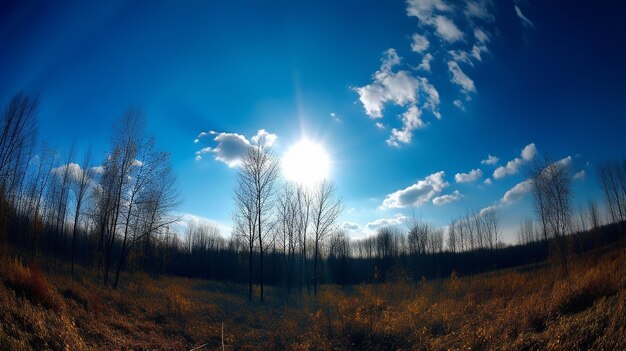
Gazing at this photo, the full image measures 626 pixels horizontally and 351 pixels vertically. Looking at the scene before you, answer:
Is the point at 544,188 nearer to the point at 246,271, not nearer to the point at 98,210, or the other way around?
the point at 98,210

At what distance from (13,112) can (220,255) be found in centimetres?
5632

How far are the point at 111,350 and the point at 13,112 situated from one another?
1699cm

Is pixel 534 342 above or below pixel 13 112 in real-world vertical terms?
below

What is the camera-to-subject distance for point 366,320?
1327 cm

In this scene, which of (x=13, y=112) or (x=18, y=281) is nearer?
(x=18, y=281)

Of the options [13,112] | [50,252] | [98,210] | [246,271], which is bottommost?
[246,271]

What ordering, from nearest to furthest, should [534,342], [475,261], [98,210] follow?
1. [534,342]
2. [98,210]
3. [475,261]

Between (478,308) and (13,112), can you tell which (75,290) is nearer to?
(13,112)

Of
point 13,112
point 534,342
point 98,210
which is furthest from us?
point 98,210

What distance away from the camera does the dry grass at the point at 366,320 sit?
7059 millimetres

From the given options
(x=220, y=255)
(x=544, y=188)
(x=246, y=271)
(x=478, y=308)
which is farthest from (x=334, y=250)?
(x=478, y=308)

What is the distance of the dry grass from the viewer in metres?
7.06

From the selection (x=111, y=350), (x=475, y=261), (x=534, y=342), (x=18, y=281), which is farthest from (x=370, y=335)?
(x=475, y=261)

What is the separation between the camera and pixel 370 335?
38.5 ft
